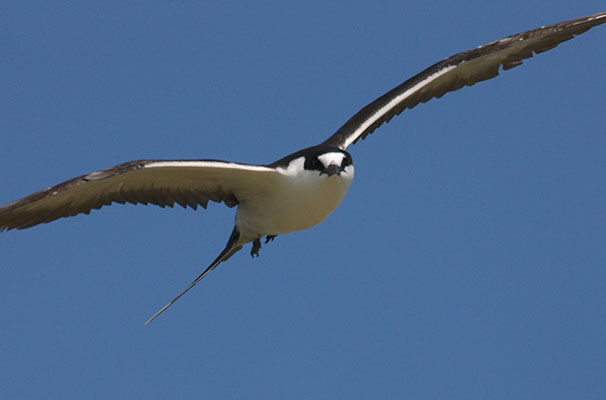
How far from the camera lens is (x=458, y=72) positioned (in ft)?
33.0

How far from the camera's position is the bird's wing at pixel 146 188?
23.9 ft

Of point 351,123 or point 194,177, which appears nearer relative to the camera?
point 194,177

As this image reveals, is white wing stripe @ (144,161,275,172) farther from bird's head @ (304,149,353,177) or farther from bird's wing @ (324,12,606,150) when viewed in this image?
bird's wing @ (324,12,606,150)

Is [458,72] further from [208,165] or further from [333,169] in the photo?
[208,165]

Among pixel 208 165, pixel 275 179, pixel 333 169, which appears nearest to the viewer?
pixel 208 165

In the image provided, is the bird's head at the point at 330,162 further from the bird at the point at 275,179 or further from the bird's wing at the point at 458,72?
the bird's wing at the point at 458,72

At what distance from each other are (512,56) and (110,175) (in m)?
5.36

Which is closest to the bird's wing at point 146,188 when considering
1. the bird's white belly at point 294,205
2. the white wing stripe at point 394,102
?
the bird's white belly at point 294,205

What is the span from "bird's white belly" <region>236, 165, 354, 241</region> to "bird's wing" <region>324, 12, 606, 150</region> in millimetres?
992

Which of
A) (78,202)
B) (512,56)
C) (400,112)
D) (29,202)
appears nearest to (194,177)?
(78,202)

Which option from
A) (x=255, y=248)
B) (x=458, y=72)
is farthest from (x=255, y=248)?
(x=458, y=72)

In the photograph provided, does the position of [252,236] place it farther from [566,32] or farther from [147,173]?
[566,32]

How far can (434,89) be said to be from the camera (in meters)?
10.1

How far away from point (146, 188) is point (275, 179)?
1328 millimetres
